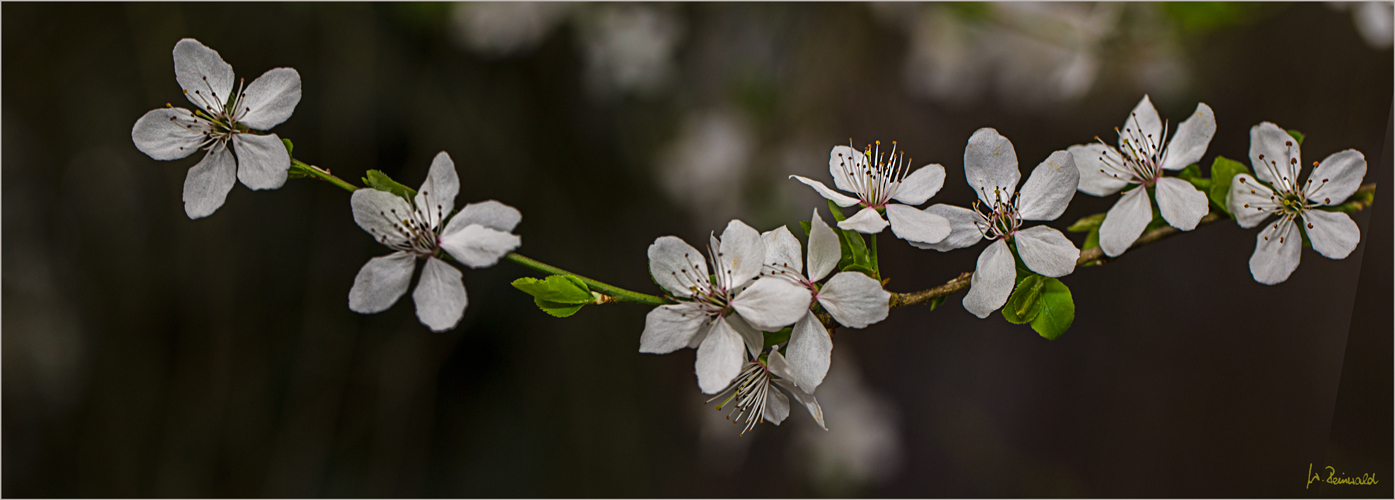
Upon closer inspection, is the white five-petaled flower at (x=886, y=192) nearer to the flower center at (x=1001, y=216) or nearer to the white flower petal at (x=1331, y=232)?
the flower center at (x=1001, y=216)

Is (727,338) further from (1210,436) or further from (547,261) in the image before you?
(547,261)

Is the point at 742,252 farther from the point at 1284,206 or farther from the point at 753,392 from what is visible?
the point at 1284,206

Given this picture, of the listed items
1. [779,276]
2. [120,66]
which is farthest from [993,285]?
[120,66]

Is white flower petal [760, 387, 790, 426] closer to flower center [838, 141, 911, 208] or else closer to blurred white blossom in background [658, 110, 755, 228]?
flower center [838, 141, 911, 208]

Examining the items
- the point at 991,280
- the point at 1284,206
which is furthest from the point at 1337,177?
the point at 991,280
